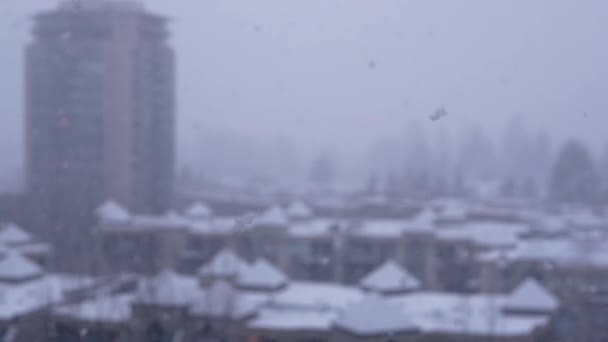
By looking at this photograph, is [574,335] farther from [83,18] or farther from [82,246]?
[83,18]

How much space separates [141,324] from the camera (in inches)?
269

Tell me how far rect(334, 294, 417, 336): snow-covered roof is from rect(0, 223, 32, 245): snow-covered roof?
235 inches

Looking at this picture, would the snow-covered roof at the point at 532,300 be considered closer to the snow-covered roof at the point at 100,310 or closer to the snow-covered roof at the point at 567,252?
the snow-covered roof at the point at 567,252

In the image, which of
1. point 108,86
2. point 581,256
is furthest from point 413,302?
point 108,86

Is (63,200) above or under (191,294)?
above

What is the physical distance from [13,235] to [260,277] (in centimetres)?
429

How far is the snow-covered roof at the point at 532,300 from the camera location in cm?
848

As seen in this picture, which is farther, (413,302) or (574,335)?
(413,302)

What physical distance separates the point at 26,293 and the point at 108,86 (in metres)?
4.24

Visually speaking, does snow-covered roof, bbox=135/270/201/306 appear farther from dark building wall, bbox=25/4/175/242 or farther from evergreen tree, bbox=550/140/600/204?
evergreen tree, bbox=550/140/600/204

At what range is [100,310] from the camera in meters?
6.43

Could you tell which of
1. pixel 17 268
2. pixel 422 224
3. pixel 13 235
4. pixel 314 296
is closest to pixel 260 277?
pixel 314 296

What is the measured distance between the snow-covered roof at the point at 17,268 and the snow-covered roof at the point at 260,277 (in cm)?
300

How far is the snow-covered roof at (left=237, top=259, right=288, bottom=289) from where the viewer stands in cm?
983
